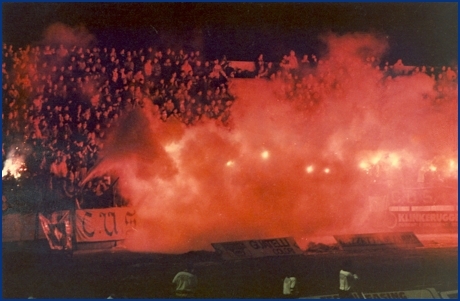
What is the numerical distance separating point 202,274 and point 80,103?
8.28 ft

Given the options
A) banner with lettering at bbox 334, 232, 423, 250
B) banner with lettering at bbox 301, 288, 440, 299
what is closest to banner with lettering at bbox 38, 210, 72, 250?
banner with lettering at bbox 334, 232, 423, 250

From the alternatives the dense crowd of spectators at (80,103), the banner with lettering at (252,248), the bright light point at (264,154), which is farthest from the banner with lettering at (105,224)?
the bright light point at (264,154)

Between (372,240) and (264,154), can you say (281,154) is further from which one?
(372,240)

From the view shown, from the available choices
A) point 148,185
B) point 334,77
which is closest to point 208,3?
point 334,77

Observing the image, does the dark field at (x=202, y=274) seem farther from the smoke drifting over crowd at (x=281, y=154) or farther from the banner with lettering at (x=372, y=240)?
the smoke drifting over crowd at (x=281, y=154)

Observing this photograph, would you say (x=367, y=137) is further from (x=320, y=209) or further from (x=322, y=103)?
(x=320, y=209)

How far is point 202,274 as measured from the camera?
18.6 feet

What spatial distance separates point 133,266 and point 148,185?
985 mm

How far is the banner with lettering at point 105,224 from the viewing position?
561 cm

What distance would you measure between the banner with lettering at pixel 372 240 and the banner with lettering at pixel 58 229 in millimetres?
3250

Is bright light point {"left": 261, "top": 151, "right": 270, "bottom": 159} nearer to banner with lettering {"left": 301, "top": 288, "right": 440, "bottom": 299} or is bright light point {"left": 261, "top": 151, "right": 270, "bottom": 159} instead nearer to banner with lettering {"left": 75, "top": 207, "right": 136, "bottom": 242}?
banner with lettering {"left": 75, "top": 207, "right": 136, "bottom": 242}

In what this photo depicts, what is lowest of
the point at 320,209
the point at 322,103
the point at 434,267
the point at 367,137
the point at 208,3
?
the point at 434,267

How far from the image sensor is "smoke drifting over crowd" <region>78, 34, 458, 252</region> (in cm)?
564

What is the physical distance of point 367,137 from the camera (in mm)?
5824
